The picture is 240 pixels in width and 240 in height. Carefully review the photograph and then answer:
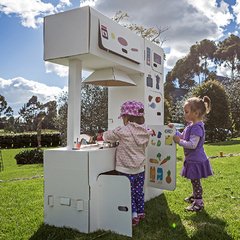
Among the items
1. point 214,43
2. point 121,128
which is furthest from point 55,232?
point 214,43

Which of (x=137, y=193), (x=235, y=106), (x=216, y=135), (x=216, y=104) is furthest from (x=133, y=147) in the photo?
(x=235, y=106)

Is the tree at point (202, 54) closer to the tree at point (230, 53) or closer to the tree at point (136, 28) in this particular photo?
the tree at point (230, 53)

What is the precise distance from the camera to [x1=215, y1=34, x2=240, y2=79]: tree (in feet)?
121

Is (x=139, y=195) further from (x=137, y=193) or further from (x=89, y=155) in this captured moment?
(x=89, y=155)

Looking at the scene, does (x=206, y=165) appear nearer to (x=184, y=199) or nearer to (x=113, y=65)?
(x=184, y=199)

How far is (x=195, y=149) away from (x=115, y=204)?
1374 millimetres

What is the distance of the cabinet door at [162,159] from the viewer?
13.5 feet

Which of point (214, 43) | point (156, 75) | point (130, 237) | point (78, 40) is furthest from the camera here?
point (214, 43)

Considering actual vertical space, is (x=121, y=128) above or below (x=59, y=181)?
above

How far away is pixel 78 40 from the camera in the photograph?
3459 millimetres

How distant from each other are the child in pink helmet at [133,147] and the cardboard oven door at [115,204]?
267 millimetres

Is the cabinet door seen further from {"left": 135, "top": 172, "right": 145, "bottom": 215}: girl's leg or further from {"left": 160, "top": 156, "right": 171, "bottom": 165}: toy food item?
{"left": 135, "top": 172, "right": 145, "bottom": 215}: girl's leg

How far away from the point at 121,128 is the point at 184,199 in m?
1.65

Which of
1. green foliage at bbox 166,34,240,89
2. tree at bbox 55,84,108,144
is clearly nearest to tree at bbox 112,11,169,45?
tree at bbox 55,84,108,144
